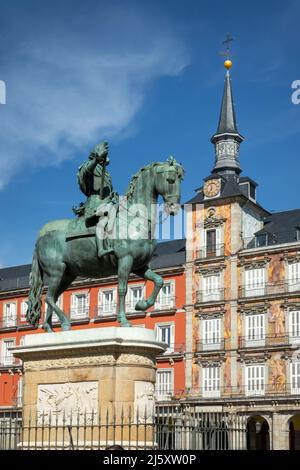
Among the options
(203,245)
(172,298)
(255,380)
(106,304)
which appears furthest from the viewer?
(106,304)

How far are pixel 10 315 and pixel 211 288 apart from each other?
1569 cm

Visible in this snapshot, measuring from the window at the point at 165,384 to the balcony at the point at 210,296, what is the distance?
15.0 ft

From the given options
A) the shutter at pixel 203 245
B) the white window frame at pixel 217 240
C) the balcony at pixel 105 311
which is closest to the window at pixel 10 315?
the balcony at pixel 105 311

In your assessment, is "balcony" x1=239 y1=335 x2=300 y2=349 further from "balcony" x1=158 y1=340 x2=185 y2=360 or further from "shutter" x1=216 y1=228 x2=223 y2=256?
"shutter" x1=216 y1=228 x2=223 y2=256

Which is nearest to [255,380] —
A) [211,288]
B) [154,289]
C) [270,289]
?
[270,289]

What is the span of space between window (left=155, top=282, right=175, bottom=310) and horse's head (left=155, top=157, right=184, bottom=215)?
34.8 m

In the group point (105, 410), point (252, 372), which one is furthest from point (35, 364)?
point (252, 372)

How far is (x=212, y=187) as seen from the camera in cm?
4750

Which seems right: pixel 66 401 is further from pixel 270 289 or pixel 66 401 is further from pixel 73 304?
pixel 73 304

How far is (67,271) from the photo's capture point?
13344mm

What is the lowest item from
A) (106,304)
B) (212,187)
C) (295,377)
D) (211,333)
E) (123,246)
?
(295,377)

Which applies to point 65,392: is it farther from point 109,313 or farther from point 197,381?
point 109,313

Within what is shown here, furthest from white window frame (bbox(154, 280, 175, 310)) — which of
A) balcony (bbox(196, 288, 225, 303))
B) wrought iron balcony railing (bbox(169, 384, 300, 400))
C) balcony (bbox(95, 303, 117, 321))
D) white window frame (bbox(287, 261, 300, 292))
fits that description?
white window frame (bbox(287, 261, 300, 292))

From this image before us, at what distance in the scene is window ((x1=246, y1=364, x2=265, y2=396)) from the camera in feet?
141
